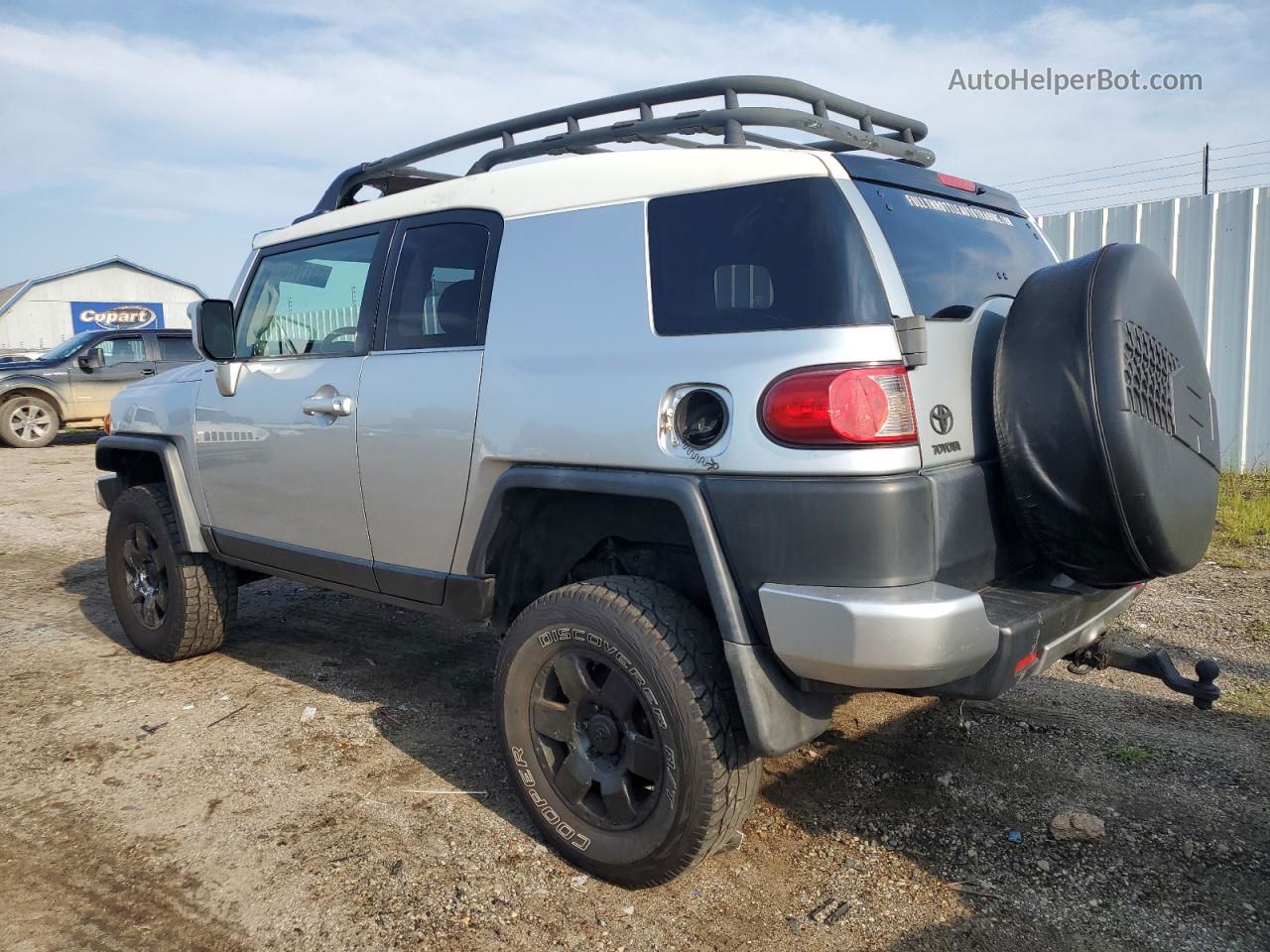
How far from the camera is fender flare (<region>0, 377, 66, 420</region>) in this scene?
1441cm

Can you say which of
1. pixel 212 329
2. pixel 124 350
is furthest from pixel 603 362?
pixel 124 350

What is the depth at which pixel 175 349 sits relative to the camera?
15.5 meters

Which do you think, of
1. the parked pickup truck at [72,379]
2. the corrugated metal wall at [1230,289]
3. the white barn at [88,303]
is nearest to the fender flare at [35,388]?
the parked pickup truck at [72,379]

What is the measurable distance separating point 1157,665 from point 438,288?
2671 mm

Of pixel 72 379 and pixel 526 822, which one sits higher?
pixel 72 379

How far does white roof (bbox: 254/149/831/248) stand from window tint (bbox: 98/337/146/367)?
539 inches

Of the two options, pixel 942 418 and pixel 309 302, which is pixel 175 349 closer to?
pixel 309 302

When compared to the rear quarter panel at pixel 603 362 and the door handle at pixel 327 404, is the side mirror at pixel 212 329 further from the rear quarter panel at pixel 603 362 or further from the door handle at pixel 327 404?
the rear quarter panel at pixel 603 362

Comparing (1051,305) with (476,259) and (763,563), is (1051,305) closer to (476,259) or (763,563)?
(763,563)

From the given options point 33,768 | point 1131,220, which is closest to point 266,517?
point 33,768

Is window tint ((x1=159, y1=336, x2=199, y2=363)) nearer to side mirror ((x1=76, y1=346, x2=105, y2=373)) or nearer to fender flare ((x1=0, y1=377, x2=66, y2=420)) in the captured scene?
side mirror ((x1=76, y1=346, x2=105, y2=373))

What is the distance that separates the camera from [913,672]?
2.15 m

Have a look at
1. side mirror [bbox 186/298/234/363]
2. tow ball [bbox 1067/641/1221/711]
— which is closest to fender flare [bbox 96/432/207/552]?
side mirror [bbox 186/298/234/363]

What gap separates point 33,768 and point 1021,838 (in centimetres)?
352
